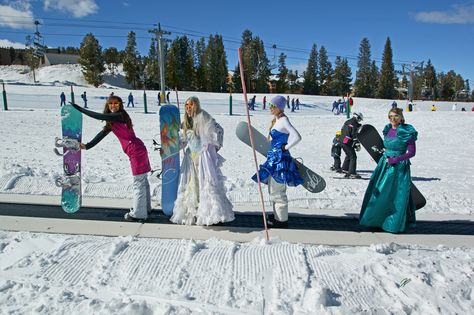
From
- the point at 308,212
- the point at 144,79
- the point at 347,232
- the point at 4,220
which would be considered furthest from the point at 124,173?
the point at 144,79

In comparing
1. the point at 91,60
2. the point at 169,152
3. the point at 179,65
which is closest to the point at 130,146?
the point at 169,152

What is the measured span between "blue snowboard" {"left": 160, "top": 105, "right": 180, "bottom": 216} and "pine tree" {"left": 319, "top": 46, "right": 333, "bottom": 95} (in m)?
82.0

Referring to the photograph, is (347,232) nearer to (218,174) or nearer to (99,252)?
(218,174)

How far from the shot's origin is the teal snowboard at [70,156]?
479 cm

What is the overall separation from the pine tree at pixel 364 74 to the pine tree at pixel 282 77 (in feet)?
61.2

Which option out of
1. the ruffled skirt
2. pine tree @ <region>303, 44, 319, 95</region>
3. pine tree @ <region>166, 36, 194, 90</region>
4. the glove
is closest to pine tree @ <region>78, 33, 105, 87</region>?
pine tree @ <region>166, 36, 194, 90</region>

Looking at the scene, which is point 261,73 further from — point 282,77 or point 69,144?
point 69,144

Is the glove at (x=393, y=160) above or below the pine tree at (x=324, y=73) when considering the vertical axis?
below

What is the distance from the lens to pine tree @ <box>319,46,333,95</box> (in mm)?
83125

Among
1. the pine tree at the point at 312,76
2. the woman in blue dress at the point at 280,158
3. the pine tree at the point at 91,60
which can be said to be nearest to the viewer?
the woman in blue dress at the point at 280,158

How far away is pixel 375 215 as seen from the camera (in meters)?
4.88

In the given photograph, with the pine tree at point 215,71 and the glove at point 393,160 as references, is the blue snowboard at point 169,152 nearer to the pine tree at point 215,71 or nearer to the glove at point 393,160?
the glove at point 393,160

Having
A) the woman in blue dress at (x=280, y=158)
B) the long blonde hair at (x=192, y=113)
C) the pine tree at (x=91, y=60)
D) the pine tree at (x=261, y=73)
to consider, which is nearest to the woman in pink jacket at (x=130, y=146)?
the long blonde hair at (x=192, y=113)

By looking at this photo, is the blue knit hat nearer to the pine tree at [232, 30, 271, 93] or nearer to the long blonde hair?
the long blonde hair
